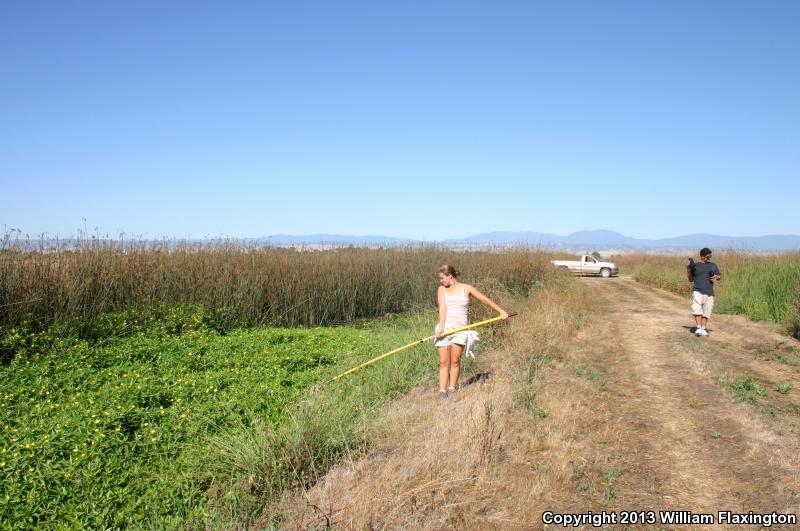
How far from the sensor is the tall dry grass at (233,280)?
9438 mm

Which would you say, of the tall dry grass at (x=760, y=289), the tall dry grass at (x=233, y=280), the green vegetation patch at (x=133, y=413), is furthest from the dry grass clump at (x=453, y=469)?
the tall dry grass at (x=760, y=289)

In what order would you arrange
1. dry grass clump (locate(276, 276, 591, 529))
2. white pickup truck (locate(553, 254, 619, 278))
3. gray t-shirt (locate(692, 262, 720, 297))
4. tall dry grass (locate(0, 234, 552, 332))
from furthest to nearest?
white pickup truck (locate(553, 254, 619, 278)) → gray t-shirt (locate(692, 262, 720, 297)) → tall dry grass (locate(0, 234, 552, 332)) → dry grass clump (locate(276, 276, 591, 529))

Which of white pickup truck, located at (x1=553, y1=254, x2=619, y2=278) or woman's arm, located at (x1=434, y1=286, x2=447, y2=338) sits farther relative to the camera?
white pickup truck, located at (x1=553, y1=254, x2=619, y2=278)

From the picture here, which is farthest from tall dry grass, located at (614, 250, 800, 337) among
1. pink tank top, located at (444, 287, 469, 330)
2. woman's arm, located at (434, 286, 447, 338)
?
woman's arm, located at (434, 286, 447, 338)

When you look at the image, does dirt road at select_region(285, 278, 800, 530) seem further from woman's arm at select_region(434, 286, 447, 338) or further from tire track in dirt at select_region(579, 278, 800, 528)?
woman's arm at select_region(434, 286, 447, 338)

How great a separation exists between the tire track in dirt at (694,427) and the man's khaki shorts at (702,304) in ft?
1.84

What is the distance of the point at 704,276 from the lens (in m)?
11.3

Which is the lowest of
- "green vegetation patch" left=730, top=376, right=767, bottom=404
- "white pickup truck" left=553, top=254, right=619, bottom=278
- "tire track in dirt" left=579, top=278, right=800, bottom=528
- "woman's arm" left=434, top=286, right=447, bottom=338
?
"tire track in dirt" left=579, top=278, right=800, bottom=528

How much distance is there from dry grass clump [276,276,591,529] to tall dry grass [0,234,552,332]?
21.0 ft

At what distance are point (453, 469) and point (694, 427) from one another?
3.18 metres

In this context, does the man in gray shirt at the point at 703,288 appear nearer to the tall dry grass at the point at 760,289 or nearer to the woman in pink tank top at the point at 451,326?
the tall dry grass at the point at 760,289

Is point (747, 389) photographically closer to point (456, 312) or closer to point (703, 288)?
point (456, 312)

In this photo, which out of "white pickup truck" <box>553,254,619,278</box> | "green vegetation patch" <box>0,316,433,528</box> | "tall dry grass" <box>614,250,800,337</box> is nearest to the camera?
"green vegetation patch" <box>0,316,433,528</box>

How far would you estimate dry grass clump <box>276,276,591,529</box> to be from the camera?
4.12m
